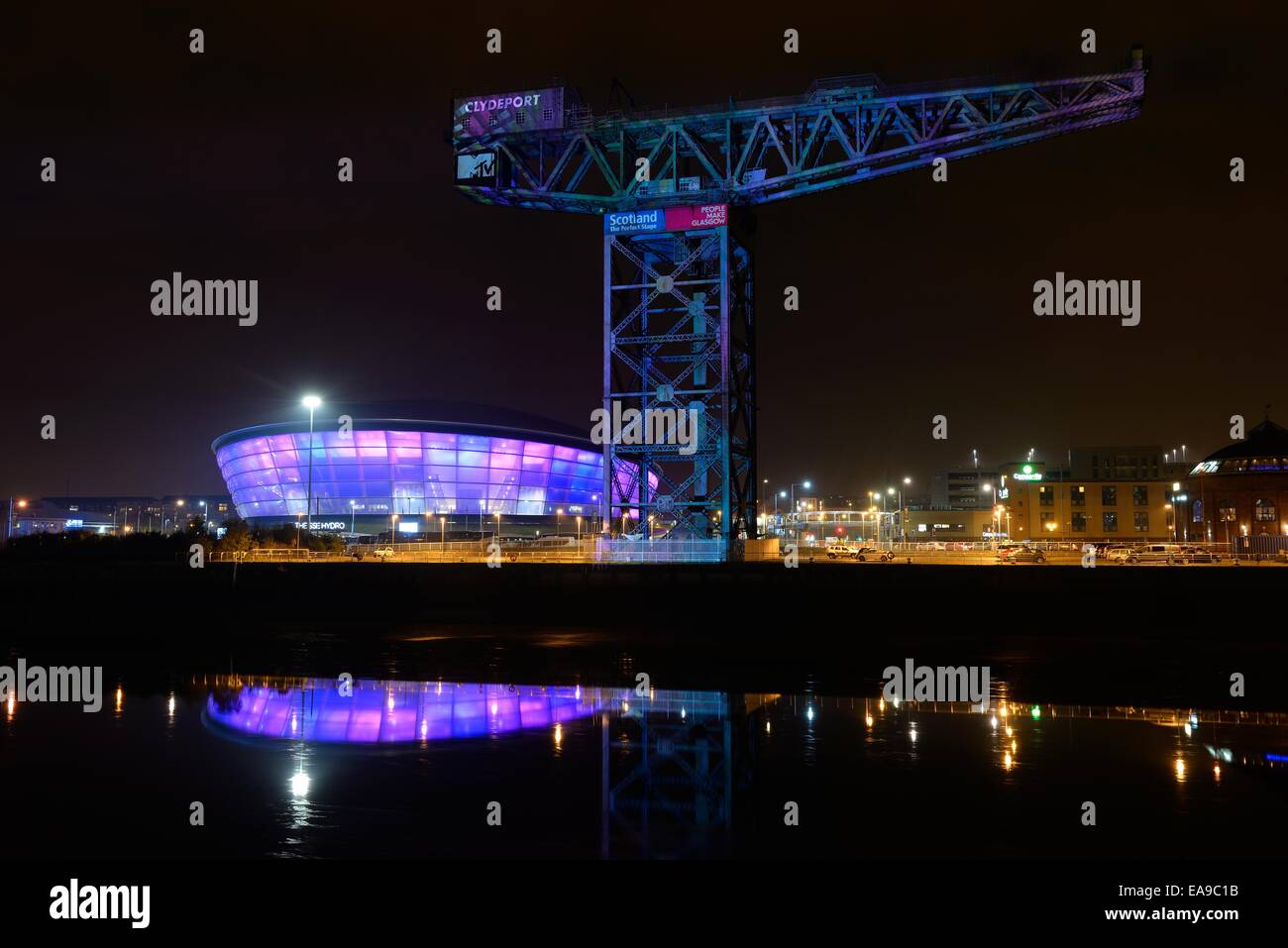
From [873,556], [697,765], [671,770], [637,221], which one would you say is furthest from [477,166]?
[671,770]

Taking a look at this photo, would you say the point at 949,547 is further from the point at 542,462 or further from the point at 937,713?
the point at 542,462

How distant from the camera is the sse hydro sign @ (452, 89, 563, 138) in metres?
48.9

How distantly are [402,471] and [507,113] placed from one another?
55.1m

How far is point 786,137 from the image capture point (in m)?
49.2

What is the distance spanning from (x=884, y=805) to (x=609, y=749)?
194 inches

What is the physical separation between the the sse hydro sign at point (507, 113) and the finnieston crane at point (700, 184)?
0.23 ft

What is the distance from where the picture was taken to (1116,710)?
63.5 ft

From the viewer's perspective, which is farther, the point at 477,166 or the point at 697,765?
the point at 477,166

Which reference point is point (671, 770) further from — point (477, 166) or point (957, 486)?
point (957, 486)

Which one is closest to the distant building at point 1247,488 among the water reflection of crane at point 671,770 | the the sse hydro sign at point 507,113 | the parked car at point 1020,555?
the parked car at point 1020,555

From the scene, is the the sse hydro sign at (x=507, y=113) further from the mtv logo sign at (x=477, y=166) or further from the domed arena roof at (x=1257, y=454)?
the domed arena roof at (x=1257, y=454)

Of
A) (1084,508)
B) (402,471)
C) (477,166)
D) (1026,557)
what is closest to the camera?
(477,166)

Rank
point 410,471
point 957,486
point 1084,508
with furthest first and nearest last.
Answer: point 957,486 < point 1084,508 < point 410,471

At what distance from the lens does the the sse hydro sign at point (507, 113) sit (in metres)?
48.9
